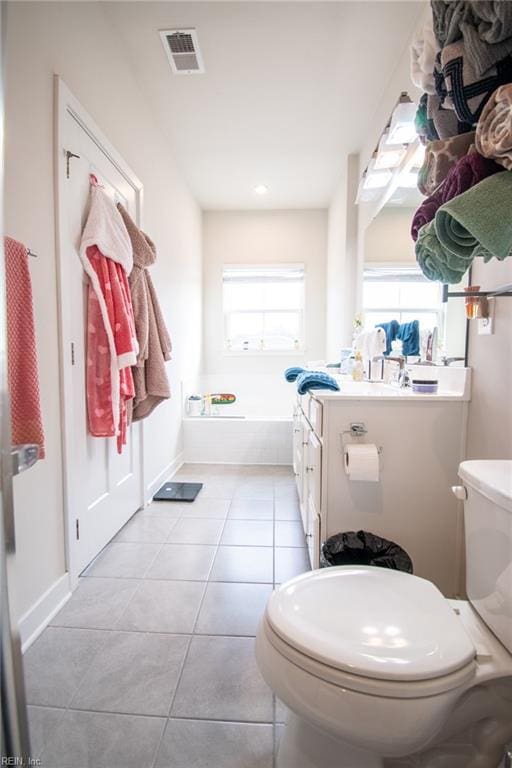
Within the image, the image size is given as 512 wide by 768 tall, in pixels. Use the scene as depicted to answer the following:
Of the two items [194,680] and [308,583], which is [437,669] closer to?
[308,583]

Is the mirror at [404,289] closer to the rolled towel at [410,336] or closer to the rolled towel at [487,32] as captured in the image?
the rolled towel at [410,336]

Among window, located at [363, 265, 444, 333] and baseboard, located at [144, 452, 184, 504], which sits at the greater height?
window, located at [363, 265, 444, 333]

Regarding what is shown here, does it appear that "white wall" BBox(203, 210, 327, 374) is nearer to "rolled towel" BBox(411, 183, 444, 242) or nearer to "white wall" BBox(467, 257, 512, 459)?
"white wall" BBox(467, 257, 512, 459)

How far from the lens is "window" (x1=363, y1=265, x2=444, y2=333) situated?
173 centimetres

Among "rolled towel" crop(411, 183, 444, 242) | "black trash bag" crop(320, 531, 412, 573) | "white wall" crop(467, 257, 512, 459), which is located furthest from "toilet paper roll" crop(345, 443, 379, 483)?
"rolled towel" crop(411, 183, 444, 242)

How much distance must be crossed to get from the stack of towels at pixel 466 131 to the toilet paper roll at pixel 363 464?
0.71 metres

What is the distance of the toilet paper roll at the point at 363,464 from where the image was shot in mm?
1343

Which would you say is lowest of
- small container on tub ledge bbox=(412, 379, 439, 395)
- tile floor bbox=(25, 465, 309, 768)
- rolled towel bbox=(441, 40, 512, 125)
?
tile floor bbox=(25, 465, 309, 768)

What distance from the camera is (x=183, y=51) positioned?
1972 millimetres

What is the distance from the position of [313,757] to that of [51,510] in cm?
120

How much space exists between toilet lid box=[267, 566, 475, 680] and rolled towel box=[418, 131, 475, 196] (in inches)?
41.6

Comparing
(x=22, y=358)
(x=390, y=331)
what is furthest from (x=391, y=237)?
(x=22, y=358)

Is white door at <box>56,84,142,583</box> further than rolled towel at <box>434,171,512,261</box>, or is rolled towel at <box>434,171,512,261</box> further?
white door at <box>56,84,142,583</box>

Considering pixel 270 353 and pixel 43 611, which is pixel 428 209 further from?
pixel 270 353
